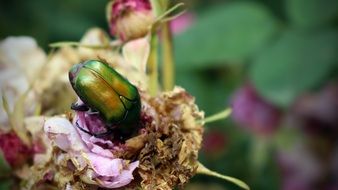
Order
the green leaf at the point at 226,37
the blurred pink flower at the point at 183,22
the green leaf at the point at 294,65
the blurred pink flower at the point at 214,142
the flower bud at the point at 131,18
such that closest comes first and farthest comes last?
1. the flower bud at the point at 131,18
2. the green leaf at the point at 294,65
3. the green leaf at the point at 226,37
4. the blurred pink flower at the point at 214,142
5. the blurred pink flower at the point at 183,22

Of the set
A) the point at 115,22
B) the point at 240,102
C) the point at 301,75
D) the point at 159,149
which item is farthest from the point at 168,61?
the point at 240,102

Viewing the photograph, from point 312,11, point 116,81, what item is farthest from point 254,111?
point 116,81

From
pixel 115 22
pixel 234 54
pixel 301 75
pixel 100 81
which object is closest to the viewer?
pixel 100 81

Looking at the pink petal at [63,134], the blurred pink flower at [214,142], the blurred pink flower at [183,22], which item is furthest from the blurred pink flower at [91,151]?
the blurred pink flower at [183,22]

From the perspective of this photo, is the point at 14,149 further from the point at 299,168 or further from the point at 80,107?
the point at 299,168

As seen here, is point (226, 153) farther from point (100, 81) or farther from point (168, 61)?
point (100, 81)

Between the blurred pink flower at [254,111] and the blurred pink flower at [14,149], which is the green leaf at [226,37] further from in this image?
the blurred pink flower at [14,149]
